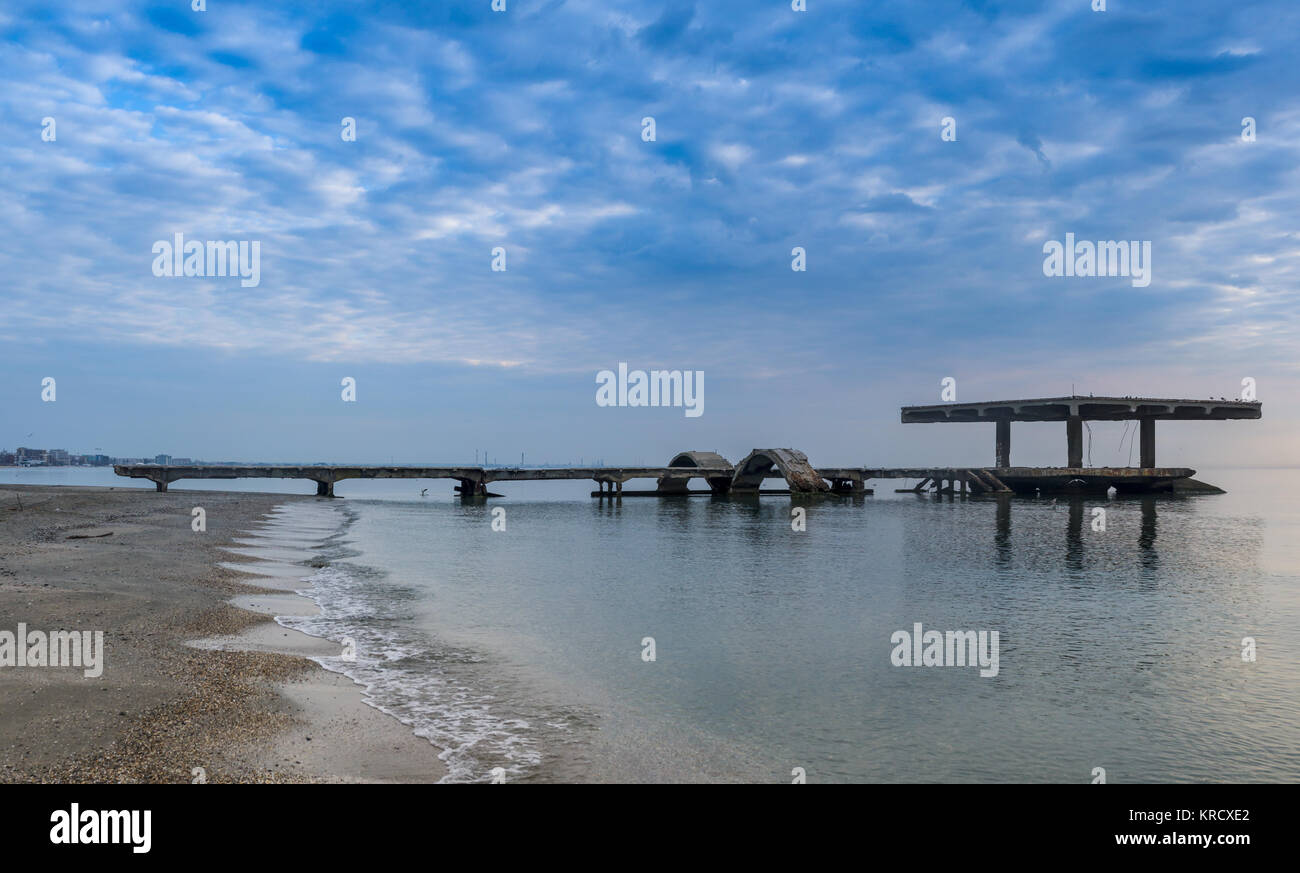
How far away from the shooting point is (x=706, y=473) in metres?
129

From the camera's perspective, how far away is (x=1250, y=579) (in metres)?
36.7

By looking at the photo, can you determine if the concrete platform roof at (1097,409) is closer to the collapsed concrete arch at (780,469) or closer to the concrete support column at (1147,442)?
the concrete support column at (1147,442)

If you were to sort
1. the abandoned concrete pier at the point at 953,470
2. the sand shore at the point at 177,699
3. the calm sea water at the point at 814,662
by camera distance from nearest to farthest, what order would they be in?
the sand shore at the point at 177,699, the calm sea water at the point at 814,662, the abandoned concrete pier at the point at 953,470

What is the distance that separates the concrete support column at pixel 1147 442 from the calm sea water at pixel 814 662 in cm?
10092

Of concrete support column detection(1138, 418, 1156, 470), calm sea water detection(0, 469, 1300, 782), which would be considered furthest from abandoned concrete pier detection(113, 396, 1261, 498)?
calm sea water detection(0, 469, 1300, 782)

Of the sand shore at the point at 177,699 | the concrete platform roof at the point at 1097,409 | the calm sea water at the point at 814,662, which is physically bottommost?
the calm sea water at the point at 814,662

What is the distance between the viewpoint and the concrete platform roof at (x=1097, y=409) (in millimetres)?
123750

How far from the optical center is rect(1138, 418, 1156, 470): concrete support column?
440 feet

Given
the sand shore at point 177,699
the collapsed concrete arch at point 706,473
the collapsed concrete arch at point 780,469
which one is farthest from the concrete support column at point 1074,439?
the sand shore at point 177,699

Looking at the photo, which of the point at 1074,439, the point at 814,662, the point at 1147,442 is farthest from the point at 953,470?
the point at 814,662
